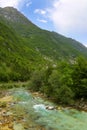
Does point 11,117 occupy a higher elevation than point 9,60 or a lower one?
lower

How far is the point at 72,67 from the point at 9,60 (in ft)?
406

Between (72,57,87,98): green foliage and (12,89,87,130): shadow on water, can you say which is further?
(72,57,87,98): green foliage

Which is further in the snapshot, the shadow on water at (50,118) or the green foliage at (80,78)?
the green foliage at (80,78)

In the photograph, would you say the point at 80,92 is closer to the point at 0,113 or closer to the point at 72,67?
the point at 72,67

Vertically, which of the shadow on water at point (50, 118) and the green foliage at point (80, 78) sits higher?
the green foliage at point (80, 78)

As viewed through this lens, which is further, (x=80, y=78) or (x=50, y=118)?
(x=80, y=78)

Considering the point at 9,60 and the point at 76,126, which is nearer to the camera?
the point at 76,126

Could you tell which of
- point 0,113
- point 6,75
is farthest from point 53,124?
point 6,75

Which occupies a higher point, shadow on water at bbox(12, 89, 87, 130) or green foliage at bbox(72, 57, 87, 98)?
green foliage at bbox(72, 57, 87, 98)

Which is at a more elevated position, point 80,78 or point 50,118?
point 80,78

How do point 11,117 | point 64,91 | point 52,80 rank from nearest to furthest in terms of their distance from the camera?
point 11,117
point 64,91
point 52,80

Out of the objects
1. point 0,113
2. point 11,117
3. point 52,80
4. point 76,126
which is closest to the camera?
point 76,126

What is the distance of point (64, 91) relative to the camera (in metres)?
67.8

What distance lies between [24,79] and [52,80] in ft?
311
